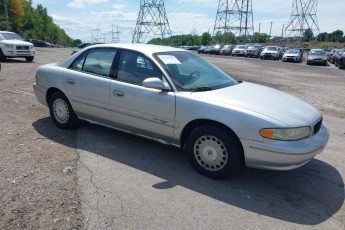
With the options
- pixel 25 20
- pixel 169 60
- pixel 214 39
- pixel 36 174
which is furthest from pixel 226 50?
pixel 36 174

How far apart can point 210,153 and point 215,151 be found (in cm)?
8

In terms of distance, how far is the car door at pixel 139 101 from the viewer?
4.78 metres

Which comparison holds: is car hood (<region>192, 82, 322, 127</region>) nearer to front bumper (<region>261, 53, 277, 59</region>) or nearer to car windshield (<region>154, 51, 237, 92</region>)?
car windshield (<region>154, 51, 237, 92</region>)

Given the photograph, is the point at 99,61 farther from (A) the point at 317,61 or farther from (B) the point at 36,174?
(A) the point at 317,61

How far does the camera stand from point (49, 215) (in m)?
3.54

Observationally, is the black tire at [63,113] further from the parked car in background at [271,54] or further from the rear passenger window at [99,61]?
the parked car in background at [271,54]

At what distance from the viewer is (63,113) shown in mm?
6207

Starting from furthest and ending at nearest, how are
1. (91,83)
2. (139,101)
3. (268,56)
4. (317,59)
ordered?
1. (268,56)
2. (317,59)
3. (91,83)
4. (139,101)

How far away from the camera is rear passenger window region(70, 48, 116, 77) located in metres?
5.54

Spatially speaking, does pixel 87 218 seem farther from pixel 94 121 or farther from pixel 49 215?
pixel 94 121

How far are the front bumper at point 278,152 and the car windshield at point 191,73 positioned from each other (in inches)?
43.5

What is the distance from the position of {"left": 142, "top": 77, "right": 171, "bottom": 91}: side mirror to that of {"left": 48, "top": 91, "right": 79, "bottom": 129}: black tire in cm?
193

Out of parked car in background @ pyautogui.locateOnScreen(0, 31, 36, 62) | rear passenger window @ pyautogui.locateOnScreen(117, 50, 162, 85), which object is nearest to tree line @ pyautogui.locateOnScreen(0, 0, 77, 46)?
parked car in background @ pyautogui.locateOnScreen(0, 31, 36, 62)

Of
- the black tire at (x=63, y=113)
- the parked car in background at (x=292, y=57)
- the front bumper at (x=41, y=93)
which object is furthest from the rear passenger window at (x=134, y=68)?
the parked car in background at (x=292, y=57)
